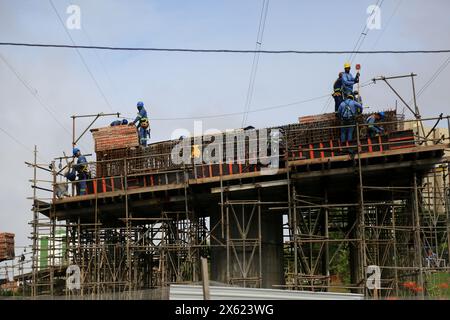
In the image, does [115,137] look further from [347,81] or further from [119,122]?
[347,81]

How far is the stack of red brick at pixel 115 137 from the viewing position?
113 ft

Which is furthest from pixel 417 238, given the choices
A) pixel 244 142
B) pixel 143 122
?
pixel 143 122

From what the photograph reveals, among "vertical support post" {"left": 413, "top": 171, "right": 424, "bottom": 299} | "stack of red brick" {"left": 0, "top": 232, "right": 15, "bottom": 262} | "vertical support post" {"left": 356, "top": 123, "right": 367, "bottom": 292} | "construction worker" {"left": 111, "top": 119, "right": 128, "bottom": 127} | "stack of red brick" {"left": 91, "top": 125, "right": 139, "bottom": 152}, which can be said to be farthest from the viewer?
"stack of red brick" {"left": 0, "top": 232, "right": 15, "bottom": 262}

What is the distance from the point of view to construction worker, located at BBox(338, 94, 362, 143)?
98.9ft

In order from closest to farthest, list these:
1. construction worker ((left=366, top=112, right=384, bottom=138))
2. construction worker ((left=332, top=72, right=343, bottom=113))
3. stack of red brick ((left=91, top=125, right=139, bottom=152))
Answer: construction worker ((left=366, top=112, right=384, bottom=138)) → construction worker ((left=332, top=72, right=343, bottom=113)) → stack of red brick ((left=91, top=125, right=139, bottom=152))

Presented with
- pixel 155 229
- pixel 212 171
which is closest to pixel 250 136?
pixel 212 171

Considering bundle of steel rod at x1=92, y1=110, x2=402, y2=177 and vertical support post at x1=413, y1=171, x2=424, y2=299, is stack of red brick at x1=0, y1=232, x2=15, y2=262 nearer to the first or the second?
bundle of steel rod at x1=92, y1=110, x2=402, y2=177

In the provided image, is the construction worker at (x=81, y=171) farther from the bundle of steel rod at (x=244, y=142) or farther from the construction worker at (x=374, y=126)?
the construction worker at (x=374, y=126)

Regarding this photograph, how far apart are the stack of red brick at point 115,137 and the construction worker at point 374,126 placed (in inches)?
422

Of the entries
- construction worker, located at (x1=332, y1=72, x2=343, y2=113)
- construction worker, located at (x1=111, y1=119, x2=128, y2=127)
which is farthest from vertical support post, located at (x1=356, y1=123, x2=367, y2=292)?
construction worker, located at (x1=111, y1=119, x2=128, y2=127)

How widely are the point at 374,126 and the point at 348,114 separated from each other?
1.20m

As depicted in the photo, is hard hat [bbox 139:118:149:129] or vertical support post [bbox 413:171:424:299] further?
hard hat [bbox 139:118:149:129]

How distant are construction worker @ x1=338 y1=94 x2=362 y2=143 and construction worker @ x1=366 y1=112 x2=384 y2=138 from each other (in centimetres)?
66
